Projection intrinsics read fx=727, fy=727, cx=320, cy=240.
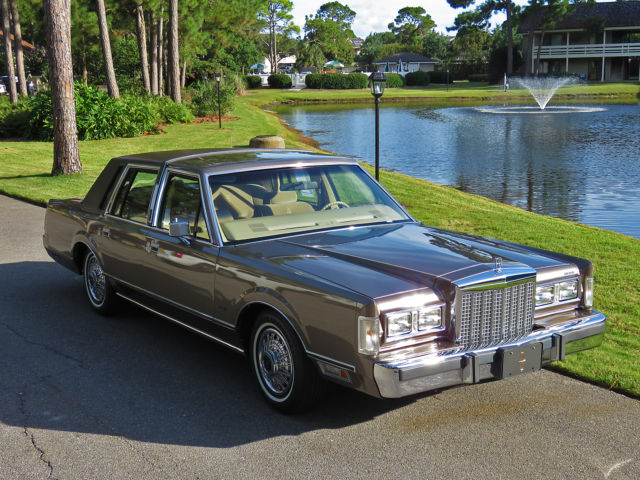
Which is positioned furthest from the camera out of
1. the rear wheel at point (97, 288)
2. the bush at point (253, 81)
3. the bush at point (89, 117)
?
→ the bush at point (253, 81)

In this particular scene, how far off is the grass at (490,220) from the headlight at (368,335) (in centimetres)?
209

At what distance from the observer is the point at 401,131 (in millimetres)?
35781

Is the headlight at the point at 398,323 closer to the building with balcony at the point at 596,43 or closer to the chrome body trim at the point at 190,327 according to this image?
the chrome body trim at the point at 190,327

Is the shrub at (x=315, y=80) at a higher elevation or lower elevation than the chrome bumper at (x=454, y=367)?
higher

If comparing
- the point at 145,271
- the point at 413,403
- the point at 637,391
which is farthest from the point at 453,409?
the point at 145,271

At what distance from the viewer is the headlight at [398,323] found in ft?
13.4

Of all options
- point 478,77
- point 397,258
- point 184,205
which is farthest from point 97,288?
point 478,77

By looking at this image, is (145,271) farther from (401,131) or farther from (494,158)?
(401,131)

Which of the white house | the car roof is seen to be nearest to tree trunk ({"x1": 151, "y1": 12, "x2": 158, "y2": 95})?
the car roof

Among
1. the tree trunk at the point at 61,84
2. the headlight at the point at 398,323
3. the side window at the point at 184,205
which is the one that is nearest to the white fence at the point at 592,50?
the tree trunk at the point at 61,84

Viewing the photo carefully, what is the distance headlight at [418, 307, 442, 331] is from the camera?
4.19 m

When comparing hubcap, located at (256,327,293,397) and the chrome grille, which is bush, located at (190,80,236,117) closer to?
hubcap, located at (256,327,293,397)

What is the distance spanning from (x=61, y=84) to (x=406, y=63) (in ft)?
346

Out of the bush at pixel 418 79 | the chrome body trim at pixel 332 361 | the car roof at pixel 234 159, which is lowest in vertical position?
the chrome body trim at pixel 332 361
